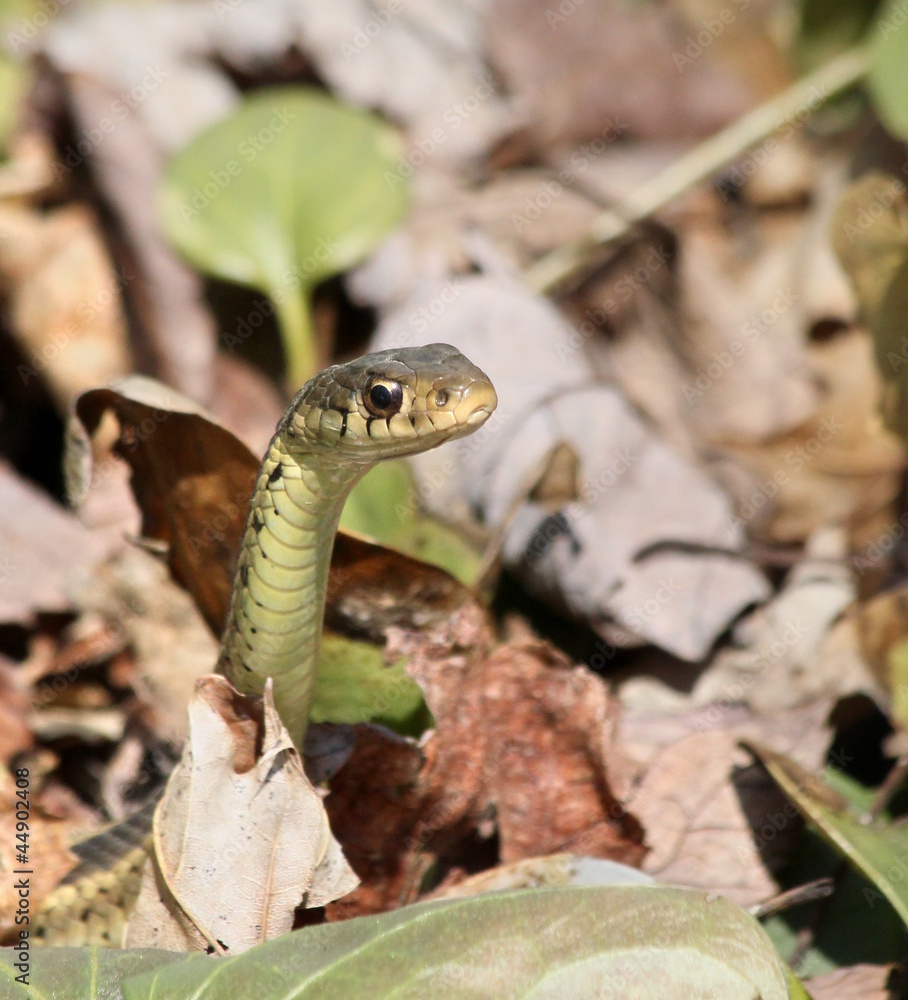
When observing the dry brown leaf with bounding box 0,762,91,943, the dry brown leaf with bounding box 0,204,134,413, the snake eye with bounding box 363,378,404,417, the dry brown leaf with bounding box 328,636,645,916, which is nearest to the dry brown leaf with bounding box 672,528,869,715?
the dry brown leaf with bounding box 328,636,645,916

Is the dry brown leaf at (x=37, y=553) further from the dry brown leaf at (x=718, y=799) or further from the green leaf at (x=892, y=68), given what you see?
the green leaf at (x=892, y=68)

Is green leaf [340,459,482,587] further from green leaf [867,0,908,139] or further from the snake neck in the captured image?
green leaf [867,0,908,139]

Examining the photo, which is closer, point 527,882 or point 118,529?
point 527,882

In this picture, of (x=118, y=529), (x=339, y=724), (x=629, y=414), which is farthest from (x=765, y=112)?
(x=339, y=724)

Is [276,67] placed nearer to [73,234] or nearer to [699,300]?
[73,234]

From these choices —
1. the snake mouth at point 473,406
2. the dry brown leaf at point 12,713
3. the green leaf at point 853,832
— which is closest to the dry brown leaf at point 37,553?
the dry brown leaf at point 12,713

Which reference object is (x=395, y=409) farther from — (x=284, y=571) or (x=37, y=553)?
(x=37, y=553)
